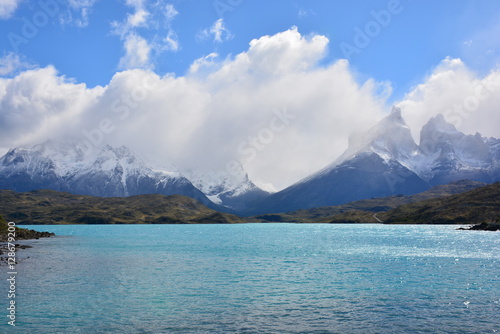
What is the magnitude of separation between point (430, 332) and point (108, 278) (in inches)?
2122

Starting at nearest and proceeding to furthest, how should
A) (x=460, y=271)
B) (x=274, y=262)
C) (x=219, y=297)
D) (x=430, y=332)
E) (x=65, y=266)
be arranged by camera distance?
(x=430, y=332) → (x=219, y=297) → (x=460, y=271) → (x=65, y=266) → (x=274, y=262)

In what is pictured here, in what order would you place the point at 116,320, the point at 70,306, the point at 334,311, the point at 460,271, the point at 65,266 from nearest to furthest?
the point at 116,320 → the point at 334,311 → the point at 70,306 → the point at 460,271 → the point at 65,266

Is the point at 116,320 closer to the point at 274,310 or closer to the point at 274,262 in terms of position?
the point at 274,310

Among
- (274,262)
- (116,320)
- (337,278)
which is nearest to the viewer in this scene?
(116,320)

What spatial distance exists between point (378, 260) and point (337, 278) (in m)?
33.3

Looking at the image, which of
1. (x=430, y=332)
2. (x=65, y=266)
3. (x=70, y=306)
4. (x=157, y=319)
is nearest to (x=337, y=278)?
(x=430, y=332)

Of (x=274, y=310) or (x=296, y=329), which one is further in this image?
(x=274, y=310)

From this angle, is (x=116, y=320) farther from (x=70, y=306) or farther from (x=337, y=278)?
(x=337, y=278)

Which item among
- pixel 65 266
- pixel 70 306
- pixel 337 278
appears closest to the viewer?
pixel 70 306

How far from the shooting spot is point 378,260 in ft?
327

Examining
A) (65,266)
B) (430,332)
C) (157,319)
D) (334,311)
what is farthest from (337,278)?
(65,266)

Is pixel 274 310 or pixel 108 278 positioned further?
pixel 108 278

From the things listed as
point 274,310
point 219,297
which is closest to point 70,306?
point 219,297

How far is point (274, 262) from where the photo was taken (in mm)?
95938
